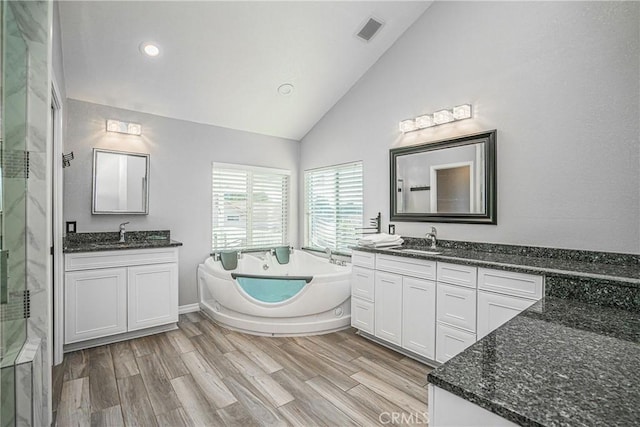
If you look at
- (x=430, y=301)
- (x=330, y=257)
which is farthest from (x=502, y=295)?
(x=330, y=257)

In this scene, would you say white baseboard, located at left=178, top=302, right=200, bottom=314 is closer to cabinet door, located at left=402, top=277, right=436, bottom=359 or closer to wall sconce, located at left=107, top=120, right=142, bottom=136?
wall sconce, located at left=107, top=120, right=142, bottom=136

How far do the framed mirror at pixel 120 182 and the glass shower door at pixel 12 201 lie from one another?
1.97 meters

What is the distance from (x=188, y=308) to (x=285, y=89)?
115 inches

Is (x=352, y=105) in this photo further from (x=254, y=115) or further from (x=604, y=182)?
(x=604, y=182)

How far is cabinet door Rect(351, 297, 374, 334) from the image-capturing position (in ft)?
10.3

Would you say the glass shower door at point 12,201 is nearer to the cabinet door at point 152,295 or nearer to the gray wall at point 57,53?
the gray wall at point 57,53

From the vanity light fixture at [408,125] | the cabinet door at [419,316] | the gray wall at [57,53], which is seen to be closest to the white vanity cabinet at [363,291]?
the cabinet door at [419,316]

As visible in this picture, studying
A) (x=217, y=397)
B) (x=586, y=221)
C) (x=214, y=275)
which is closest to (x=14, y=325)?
(x=217, y=397)

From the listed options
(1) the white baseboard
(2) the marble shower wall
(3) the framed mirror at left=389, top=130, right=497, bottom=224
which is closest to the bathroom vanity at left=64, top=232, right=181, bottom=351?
(1) the white baseboard

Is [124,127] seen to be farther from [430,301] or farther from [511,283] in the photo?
[511,283]

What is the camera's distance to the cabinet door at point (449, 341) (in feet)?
7.79

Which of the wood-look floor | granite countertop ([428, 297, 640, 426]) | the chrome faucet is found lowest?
the wood-look floor

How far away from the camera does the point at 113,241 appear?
11.6 ft

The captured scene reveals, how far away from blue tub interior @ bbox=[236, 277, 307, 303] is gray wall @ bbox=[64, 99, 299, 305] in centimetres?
105
